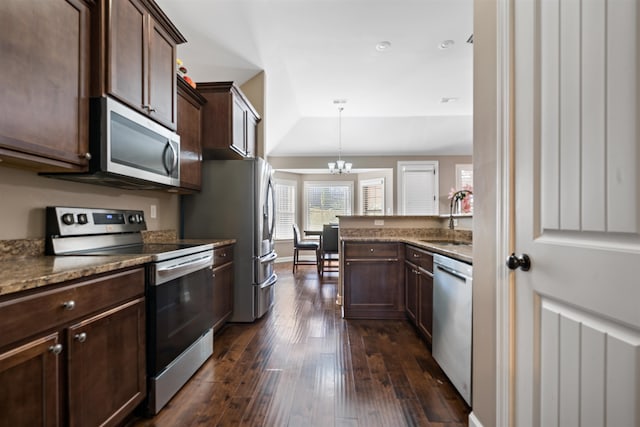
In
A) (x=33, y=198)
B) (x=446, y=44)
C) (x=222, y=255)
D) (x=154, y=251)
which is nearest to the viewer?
(x=33, y=198)

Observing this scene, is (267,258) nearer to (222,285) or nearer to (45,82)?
(222,285)

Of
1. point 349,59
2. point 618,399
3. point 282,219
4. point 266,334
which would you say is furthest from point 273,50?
point 282,219

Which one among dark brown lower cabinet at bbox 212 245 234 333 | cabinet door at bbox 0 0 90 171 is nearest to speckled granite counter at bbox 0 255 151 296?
cabinet door at bbox 0 0 90 171

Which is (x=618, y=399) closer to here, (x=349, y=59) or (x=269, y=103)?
(x=349, y=59)

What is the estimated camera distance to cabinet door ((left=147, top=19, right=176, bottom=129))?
1853 millimetres

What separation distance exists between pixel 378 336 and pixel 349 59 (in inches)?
126

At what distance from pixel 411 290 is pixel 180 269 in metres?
2.00

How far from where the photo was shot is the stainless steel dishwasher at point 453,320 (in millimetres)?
1606

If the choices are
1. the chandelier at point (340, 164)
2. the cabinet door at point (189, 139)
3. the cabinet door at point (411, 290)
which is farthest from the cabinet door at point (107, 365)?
the chandelier at point (340, 164)

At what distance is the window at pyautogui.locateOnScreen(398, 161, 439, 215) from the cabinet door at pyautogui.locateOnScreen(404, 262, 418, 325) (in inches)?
161

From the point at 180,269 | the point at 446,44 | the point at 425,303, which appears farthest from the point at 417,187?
the point at 180,269

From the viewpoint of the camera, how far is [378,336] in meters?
2.64

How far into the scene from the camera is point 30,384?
957mm

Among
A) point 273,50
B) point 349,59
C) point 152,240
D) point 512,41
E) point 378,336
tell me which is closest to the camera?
point 512,41
